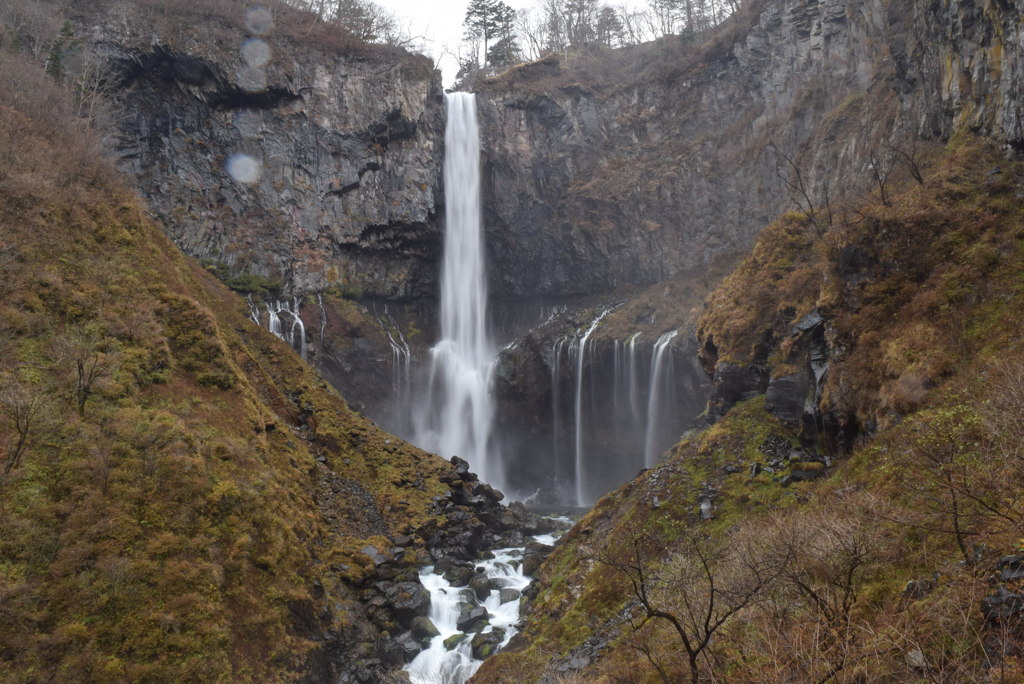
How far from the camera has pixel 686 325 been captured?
112 feet

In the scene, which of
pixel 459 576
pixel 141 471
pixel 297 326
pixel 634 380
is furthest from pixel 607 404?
pixel 141 471

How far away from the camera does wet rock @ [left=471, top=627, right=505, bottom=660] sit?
15.6 meters

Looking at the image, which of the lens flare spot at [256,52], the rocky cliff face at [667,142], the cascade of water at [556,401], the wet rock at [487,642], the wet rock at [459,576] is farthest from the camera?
the cascade of water at [556,401]

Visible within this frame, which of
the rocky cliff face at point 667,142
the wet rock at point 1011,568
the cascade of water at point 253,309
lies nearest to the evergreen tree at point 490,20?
the rocky cliff face at point 667,142

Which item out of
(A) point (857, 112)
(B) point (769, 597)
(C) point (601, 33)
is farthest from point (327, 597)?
(C) point (601, 33)

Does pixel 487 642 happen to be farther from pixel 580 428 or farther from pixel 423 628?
pixel 580 428

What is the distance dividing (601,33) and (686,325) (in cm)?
3961

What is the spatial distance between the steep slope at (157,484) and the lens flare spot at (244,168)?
39.1 ft

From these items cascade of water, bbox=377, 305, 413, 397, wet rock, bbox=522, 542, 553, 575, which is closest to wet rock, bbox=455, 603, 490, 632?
wet rock, bbox=522, 542, 553, 575

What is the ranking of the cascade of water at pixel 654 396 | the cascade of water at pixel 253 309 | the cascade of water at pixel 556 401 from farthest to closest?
the cascade of water at pixel 556 401 < the cascade of water at pixel 253 309 < the cascade of water at pixel 654 396

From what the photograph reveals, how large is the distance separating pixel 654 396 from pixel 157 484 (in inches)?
1053

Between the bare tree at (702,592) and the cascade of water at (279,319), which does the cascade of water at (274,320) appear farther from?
the bare tree at (702,592)

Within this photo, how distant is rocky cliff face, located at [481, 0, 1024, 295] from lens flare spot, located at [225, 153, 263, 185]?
16626mm

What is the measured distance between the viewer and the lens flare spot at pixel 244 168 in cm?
3616
